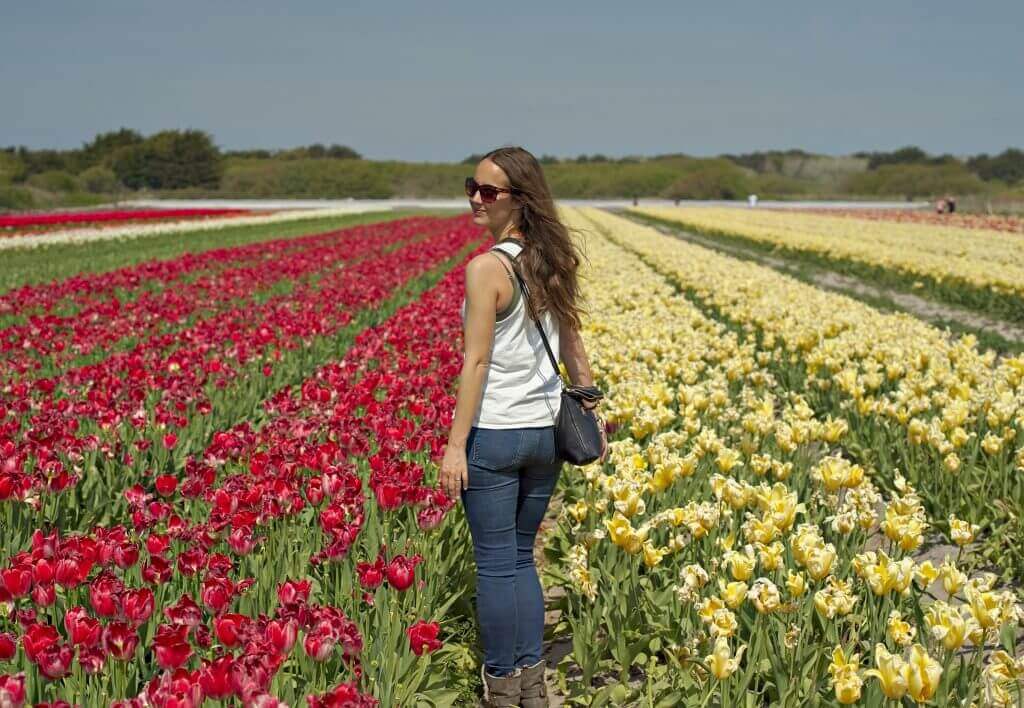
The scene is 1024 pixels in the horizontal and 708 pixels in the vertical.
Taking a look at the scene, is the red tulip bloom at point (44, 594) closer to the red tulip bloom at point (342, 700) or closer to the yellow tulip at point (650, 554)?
the red tulip bloom at point (342, 700)

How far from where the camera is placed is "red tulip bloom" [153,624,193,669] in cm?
240

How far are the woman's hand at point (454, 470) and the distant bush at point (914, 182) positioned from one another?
3752 inches

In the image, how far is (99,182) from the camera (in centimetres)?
8531

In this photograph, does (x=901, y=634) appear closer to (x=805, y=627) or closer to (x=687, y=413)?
(x=805, y=627)

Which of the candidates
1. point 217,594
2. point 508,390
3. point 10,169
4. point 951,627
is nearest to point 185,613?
point 217,594

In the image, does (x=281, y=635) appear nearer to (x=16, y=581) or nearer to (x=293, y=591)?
(x=293, y=591)

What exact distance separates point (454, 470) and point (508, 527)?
13.0 inches

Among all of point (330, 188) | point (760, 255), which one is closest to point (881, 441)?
point (760, 255)

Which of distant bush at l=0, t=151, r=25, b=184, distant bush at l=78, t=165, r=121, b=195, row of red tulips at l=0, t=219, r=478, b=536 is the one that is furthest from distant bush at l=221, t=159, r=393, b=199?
row of red tulips at l=0, t=219, r=478, b=536

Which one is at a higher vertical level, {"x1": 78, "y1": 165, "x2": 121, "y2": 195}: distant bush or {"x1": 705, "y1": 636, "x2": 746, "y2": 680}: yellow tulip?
{"x1": 78, "y1": 165, "x2": 121, "y2": 195}: distant bush

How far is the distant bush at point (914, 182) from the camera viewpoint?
92494 millimetres

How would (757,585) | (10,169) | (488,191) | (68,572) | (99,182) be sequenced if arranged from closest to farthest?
(68,572)
(757,585)
(488,191)
(10,169)
(99,182)

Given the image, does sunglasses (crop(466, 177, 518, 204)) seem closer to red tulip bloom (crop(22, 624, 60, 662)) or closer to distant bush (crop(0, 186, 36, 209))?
red tulip bloom (crop(22, 624, 60, 662))

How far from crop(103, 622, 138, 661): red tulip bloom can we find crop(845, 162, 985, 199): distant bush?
9623 centimetres
